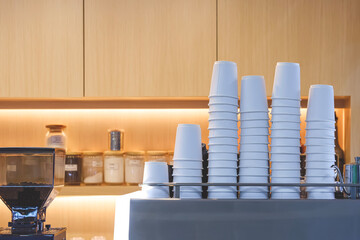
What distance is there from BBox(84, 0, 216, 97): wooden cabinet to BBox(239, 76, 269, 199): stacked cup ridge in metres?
1.24

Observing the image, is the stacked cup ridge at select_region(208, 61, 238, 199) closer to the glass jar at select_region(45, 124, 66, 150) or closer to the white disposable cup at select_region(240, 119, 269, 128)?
the white disposable cup at select_region(240, 119, 269, 128)

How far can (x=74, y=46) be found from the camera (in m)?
2.06

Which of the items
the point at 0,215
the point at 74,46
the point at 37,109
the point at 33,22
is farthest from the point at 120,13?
the point at 0,215

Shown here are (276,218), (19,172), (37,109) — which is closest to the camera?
(276,218)

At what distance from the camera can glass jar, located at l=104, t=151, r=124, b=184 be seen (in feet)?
6.86

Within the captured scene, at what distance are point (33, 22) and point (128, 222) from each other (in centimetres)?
156

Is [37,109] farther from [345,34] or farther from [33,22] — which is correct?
[345,34]

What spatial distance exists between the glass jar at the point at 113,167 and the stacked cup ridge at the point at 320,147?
4.60 ft

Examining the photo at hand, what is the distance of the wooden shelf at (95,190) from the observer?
2.04 metres

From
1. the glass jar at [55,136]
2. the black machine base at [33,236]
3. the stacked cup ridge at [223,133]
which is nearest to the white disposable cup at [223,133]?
the stacked cup ridge at [223,133]

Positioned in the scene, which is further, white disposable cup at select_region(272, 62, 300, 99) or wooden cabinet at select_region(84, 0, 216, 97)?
wooden cabinet at select_region(84, 0, 216, 97)

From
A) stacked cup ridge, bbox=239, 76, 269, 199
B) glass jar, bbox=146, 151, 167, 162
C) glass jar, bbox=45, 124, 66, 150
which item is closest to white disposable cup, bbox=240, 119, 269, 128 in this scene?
stacked cup ridge, bbox=239, 76, 269, 199

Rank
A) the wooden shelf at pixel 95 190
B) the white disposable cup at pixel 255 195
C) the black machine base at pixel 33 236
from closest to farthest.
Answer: the white disposable cup at pixel 255 195
the black machine base at pixel 33 236
the wooden shelf at pixel 95 190

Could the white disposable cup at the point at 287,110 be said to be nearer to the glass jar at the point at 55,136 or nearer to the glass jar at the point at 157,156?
the glass jar at the point at 157,156
